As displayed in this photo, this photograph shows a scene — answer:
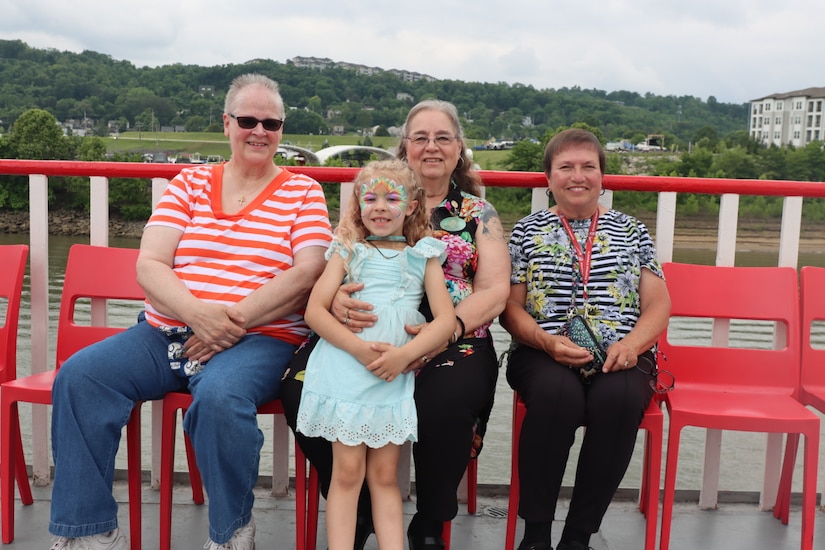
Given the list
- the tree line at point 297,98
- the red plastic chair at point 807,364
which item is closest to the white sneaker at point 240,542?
the red plastic chair at point 807,364

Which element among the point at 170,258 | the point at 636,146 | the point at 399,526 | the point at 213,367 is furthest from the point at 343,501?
the point at 636,146

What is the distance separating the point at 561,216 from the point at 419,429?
0.87 metres

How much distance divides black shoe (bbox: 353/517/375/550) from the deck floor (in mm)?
128

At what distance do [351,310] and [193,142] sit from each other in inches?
2679

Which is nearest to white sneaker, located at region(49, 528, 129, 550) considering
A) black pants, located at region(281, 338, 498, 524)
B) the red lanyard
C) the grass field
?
black pants, located at region(281, 338, 498, 524)

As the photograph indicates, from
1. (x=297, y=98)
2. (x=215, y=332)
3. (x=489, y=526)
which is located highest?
(x=297, y=98)

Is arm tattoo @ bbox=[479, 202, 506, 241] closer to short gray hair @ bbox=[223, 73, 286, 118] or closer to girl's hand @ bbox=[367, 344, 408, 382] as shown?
girl's hand @ bbox=[367, 344, 408, 382]

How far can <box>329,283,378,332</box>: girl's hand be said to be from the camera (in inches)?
78.4

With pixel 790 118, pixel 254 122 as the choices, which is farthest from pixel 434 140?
pixel 790 118

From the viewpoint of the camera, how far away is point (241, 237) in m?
2.21

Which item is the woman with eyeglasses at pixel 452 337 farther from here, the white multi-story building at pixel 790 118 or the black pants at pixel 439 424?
the white multi-story building at pixel 790 118

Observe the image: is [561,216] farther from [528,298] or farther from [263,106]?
[263,106]

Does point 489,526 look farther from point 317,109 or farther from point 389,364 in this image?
point 317,109

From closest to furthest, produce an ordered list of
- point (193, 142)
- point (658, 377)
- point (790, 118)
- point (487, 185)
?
point (658, 377) → point (487, 185) → point (193, 142) → point (790, 118)
